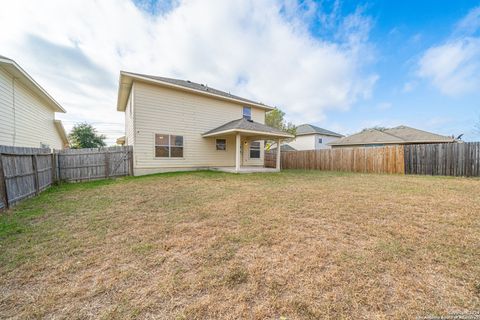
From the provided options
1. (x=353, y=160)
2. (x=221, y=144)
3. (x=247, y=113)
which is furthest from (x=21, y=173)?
(x=353, y=160)

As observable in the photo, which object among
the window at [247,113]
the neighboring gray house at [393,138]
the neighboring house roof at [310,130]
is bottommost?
the neighboring gray house at [393,138]

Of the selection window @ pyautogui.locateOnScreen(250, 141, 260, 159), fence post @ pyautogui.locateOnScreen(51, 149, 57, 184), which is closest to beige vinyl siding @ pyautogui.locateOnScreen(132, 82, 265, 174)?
window @ pyautogui.locateOnScreen(250, 141, 260, 159)

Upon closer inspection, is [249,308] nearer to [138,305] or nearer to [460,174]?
[138,305]

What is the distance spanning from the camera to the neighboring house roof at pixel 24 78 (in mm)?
6897

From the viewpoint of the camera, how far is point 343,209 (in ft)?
14.2

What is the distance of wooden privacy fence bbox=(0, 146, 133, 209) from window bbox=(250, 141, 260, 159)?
8.12 metres

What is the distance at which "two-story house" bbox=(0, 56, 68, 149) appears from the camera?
7406 mm

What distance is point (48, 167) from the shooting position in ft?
24.2

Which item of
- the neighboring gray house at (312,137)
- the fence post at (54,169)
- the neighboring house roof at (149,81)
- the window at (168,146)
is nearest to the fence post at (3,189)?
the fence post at (54,169)

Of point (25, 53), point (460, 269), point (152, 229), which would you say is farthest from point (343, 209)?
point (25, 53)

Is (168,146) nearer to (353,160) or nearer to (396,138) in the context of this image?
(353,160)

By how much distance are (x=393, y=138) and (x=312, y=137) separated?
1049 centimetres

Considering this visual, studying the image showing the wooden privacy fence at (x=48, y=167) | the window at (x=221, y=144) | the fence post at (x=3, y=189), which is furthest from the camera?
the window at (x=221, y=144)

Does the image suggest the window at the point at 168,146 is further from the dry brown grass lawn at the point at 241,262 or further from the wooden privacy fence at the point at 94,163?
the dry brown grass lawn at the point at 241,262
